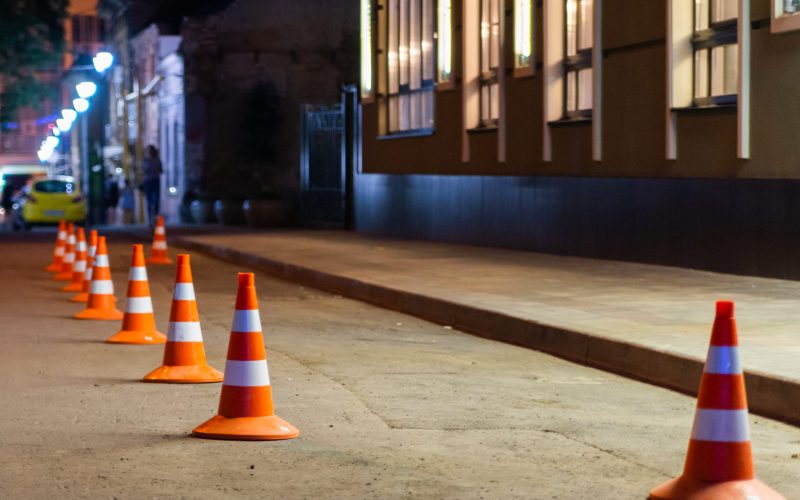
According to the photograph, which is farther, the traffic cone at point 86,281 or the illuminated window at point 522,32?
the illuminated window at point 522,32

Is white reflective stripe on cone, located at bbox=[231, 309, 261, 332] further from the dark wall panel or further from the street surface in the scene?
the dark wall panel

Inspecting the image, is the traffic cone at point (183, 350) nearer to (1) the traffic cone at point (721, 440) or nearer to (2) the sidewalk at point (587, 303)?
(2) the sidewalk at point (587, 303)

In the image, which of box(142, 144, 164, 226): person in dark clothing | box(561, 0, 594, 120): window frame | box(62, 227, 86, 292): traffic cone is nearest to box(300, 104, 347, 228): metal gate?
box(142, 144, 164, 226): person in dark clothing

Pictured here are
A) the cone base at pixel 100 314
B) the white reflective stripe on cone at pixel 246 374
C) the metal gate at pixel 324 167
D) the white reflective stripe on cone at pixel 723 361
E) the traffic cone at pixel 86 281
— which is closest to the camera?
the white reflective stripe on cone at pixel 723 361

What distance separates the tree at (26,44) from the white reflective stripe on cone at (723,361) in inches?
2243

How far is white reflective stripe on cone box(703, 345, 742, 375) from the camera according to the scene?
5586 mm

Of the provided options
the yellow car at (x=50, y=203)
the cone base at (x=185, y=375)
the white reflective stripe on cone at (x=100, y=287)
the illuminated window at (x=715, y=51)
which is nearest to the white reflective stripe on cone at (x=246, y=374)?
the cone base at (x=185, y=375)

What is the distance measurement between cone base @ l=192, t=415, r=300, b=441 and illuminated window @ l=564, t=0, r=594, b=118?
493 inches

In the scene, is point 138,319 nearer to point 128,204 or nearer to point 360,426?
point 360,426

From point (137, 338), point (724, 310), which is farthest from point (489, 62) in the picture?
point (724, 310)

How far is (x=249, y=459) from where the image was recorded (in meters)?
6.68

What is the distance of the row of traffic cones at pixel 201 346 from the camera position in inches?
284

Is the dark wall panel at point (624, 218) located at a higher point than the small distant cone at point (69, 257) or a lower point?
higher

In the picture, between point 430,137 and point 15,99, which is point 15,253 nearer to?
point 430,137
